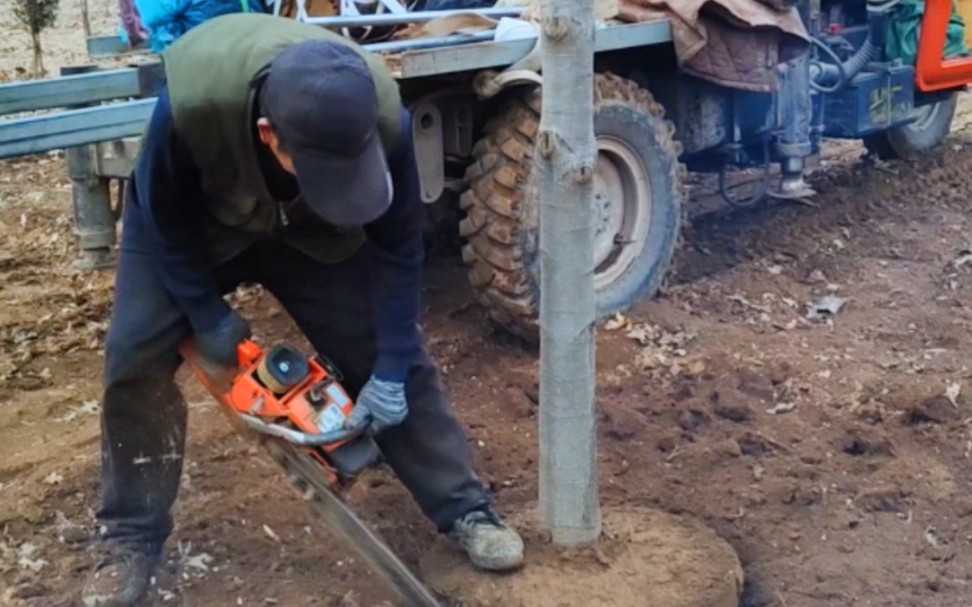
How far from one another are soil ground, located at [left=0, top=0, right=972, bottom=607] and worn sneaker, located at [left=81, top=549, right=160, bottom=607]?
0.40 ft

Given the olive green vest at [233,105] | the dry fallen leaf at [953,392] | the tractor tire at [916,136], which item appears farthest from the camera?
the tractor tire at [916,136]

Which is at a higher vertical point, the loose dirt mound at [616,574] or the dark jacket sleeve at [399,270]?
the dark jacket sleeve at [399,270]

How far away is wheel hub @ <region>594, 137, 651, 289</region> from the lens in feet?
19.1

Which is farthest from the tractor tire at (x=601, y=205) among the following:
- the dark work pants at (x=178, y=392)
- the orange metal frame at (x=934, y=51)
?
the orange metal frame at (x=934, y=51)

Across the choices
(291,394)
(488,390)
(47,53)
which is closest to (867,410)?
(488,390)

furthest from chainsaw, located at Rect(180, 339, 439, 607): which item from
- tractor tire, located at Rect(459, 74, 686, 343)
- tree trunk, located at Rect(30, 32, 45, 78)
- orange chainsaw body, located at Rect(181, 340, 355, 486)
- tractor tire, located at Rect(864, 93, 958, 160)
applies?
tree trunk, located at Rect(30, 32, 45, 78)

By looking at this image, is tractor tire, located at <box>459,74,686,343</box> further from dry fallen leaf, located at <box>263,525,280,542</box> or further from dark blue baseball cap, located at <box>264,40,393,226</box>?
dark blue baseball cap, located at <box>264,40,393,226</box>

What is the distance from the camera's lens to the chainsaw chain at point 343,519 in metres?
3.53

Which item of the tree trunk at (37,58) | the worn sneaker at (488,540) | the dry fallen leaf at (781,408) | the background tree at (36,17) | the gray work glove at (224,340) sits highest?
the gray work glove at (224,340)

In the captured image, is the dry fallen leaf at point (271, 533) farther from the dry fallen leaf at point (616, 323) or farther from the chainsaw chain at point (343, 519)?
the dry fallen leaf at point (616, 323)

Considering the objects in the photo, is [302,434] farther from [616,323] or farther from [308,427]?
[616,323]

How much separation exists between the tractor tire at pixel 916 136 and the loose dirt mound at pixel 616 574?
5.20m

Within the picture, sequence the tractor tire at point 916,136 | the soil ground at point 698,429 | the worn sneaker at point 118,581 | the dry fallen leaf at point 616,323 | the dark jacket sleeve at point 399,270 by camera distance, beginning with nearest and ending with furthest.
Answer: the dark jacket sleeve at point 399,270 < the worn sneaker at point 118,581 < the soil ground at point 698,429 < the dry fallen leaf at point 616,323 < the tractor tire at point 916,136

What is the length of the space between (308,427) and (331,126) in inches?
34.6
